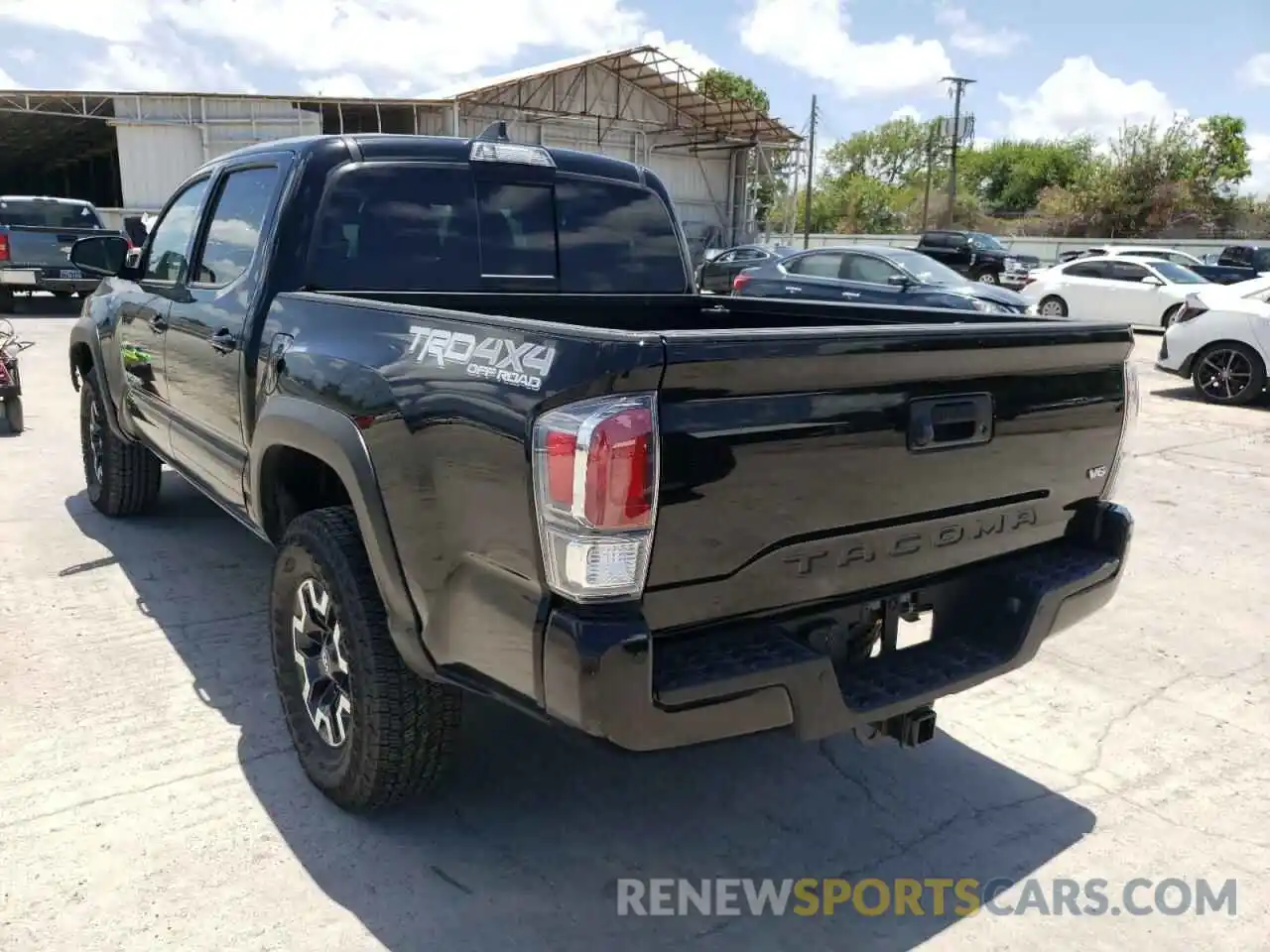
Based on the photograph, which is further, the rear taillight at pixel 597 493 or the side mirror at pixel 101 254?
the side mirror at pixel 101 254

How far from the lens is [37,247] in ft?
53.1

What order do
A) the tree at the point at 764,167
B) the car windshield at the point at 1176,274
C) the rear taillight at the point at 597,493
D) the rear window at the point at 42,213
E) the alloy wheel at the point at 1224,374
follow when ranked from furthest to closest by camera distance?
Result: the tree at the point at 764,167, the car windshield at the point at 1176,274, the rear window at the point at 42,213, the alloy wheel at the point at 1224,374, the rear taillight at the point at 597,493

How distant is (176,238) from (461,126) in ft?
92.6

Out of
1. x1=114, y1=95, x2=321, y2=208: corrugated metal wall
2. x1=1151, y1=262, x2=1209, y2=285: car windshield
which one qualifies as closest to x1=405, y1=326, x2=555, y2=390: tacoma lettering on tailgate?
x1=1151, y1=262, x2=1209, y2=285: car windshield

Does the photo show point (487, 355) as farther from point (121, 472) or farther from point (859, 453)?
point (121, 472)

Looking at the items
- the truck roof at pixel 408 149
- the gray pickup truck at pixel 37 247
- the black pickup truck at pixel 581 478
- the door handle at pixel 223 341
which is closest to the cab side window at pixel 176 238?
the truck roof at pixel 408 149

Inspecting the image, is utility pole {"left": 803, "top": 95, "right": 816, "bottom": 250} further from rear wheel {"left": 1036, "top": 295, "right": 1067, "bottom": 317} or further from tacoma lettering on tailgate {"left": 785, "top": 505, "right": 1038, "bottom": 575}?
tacoma lettering on tailgate {"left": 785, "top": 505, "right": 1038, "bottom": 575}

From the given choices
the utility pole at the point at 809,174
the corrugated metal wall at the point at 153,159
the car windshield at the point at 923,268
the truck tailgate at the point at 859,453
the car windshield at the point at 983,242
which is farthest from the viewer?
the utility pole at the point at 809,174

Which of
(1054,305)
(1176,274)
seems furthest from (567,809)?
(1176,274)

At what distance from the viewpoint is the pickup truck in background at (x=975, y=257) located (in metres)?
27.5

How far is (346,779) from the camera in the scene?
112 inches

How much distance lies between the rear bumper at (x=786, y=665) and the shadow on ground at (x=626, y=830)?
331 millimetres

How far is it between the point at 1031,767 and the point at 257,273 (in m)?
3.16

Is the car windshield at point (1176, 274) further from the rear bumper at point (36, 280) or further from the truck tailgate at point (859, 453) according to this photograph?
the rear bumper at point (36, 280)
